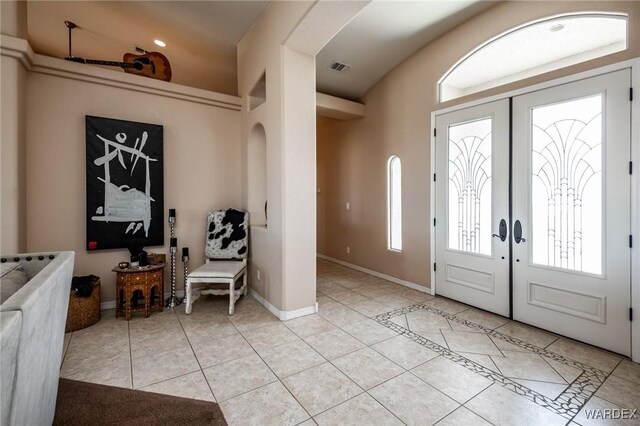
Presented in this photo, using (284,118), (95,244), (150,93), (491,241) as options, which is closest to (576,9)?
(491,241)

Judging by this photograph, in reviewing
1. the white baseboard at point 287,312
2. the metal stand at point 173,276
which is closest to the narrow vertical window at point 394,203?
the white baseboard at point 287,312

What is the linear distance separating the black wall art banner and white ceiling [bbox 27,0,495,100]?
1524 millimetres

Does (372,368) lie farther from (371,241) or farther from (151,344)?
(371,241)

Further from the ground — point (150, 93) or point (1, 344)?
point (150, 93)

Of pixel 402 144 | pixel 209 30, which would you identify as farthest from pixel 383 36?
pixel 209 30

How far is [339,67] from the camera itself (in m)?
4.53

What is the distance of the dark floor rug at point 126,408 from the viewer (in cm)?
174

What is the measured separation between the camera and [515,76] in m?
3.28

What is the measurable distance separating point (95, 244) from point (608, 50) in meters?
5.67

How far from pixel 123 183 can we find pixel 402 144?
152 inches

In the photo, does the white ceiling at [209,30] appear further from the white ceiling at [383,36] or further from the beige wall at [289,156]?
the beige wall at [289,156]

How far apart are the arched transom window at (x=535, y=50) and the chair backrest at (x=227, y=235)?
10.7 ft

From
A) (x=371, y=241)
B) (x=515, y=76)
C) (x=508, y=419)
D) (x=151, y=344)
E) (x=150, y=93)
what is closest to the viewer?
(x=508, y=419)

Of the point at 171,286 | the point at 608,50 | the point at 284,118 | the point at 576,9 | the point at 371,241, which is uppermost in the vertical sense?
the point at 576,9
